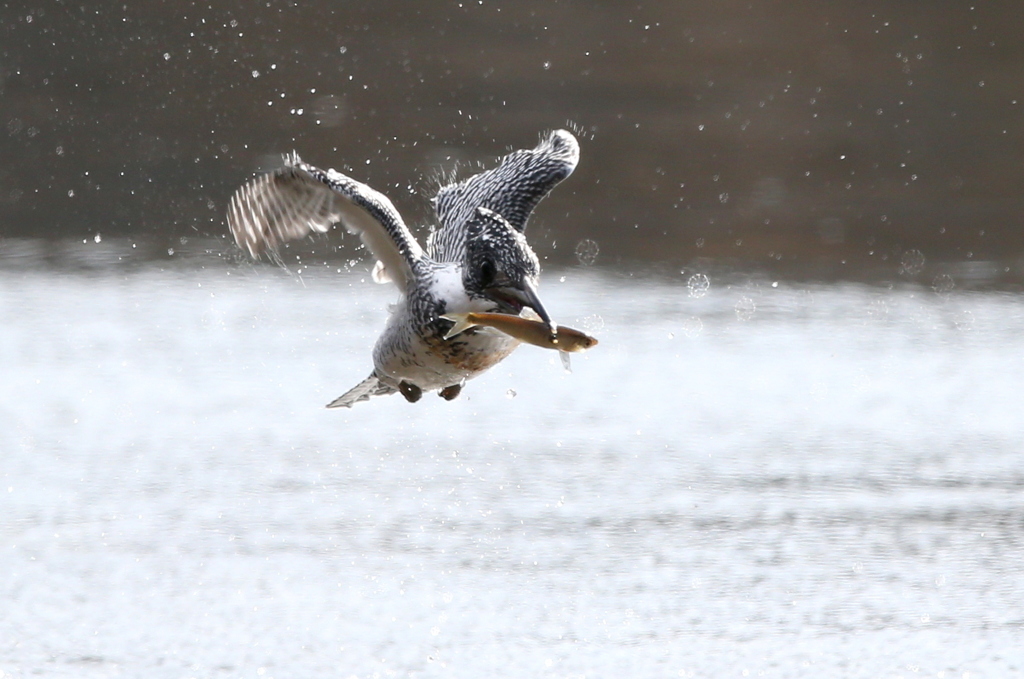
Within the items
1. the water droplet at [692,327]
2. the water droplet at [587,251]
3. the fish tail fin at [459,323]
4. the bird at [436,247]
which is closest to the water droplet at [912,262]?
the water droplet at [692,327]

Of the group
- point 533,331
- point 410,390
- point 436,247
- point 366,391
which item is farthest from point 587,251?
point 533,331

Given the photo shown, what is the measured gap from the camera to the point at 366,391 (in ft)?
15.1

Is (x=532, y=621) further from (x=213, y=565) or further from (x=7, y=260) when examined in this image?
(x=7, y=260)

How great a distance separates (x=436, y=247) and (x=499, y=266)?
98cm

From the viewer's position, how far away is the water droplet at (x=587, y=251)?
7164mm

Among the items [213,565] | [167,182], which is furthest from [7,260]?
[213,565]

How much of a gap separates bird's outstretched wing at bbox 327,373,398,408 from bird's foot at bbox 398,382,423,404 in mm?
53

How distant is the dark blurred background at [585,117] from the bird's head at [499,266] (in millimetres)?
3410

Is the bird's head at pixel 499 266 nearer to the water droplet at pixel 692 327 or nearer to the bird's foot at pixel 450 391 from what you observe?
the bird's foot at pixel 450 391

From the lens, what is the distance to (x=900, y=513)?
183 inches

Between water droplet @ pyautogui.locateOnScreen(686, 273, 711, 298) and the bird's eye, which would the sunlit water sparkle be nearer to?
water droplet @ pyautogui.locateOnScreen(686, 273, 711, 298)

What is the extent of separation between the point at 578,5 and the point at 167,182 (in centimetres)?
368

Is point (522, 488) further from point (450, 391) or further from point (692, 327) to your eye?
point (692, 327)

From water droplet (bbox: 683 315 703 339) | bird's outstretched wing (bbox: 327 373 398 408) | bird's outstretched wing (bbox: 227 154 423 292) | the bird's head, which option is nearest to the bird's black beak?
the bird's head
